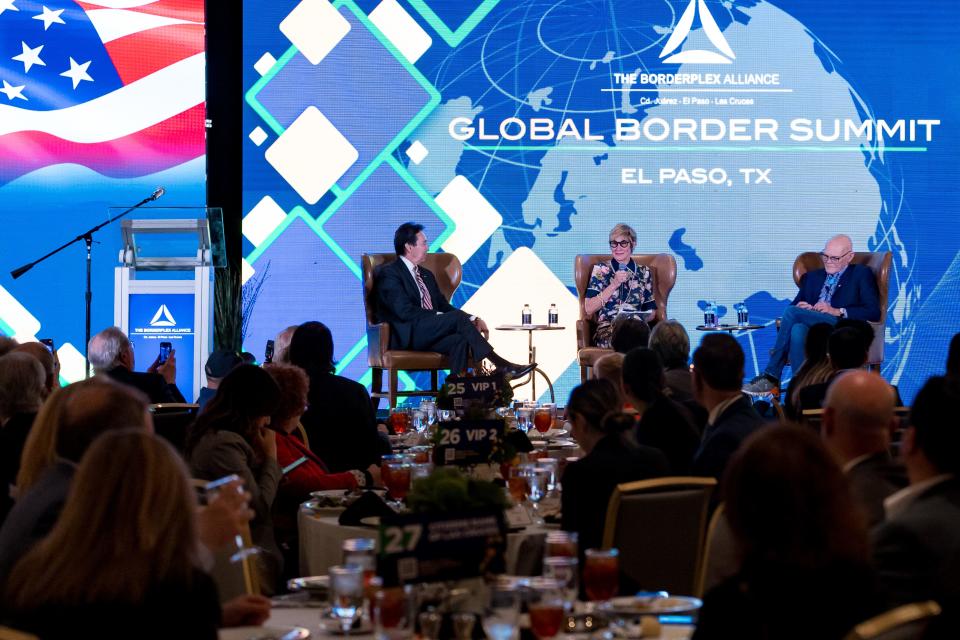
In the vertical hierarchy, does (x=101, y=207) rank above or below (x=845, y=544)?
above

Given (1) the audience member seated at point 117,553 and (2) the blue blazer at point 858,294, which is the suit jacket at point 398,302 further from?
(1) the audience member seated at point 117,553

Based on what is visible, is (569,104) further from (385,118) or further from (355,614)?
(355,614)

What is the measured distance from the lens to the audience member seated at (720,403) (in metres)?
→ 3.85

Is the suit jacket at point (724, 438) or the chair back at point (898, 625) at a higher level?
the suit jacket at point (724, 438)

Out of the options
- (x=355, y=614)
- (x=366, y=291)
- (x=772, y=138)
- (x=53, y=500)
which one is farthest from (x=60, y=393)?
(x=772, y=138)

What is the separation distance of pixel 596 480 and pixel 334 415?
2.21m

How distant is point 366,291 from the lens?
9.13 metres

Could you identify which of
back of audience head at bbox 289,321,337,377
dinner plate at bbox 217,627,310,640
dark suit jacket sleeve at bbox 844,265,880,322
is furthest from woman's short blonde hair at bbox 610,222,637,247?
dinner plate at bbox 217,627,310,640

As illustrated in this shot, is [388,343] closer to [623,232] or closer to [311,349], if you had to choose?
[623,232]

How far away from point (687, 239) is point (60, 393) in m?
8.12

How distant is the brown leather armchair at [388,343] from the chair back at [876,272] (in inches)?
103

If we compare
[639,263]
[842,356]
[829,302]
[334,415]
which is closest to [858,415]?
[334,415]

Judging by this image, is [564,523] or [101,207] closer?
[564,523]

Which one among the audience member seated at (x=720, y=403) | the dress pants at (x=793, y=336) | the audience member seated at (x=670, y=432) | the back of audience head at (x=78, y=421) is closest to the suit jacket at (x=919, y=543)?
the back of audience head at (x=78, y=421)
